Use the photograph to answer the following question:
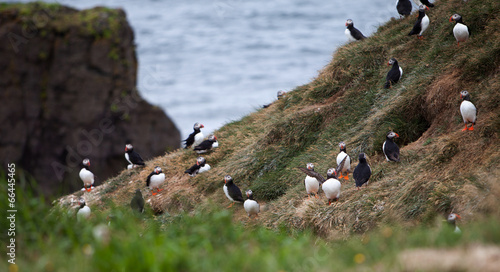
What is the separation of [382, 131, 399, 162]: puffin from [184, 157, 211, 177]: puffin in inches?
164

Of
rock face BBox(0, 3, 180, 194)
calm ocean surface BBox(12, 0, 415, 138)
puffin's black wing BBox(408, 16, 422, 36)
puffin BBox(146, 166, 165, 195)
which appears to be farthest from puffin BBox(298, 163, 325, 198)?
calm ocean surface BBox(12, 0, 415, 138)

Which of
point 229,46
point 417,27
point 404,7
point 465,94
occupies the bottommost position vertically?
point 229,46

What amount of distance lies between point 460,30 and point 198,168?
222 inches

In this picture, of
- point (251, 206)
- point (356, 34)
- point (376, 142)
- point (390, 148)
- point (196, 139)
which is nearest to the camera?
point (390, 148)

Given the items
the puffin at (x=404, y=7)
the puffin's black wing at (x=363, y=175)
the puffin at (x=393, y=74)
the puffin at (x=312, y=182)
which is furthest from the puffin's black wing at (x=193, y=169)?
the puffin at (x=404, y=7)

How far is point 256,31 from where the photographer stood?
5662 centimetres

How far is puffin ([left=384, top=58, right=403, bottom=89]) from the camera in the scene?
1068 cm

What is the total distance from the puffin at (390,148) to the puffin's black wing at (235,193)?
258 cm

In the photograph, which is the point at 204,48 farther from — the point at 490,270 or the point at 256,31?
the point at 490,270

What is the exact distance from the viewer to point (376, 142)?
9.62 meters

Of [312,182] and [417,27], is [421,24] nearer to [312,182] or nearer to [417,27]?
[417,27]

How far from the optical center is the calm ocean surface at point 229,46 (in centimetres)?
3838

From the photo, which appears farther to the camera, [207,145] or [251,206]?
[207,145]

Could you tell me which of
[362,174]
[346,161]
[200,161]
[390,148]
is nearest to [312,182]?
[346,161]
